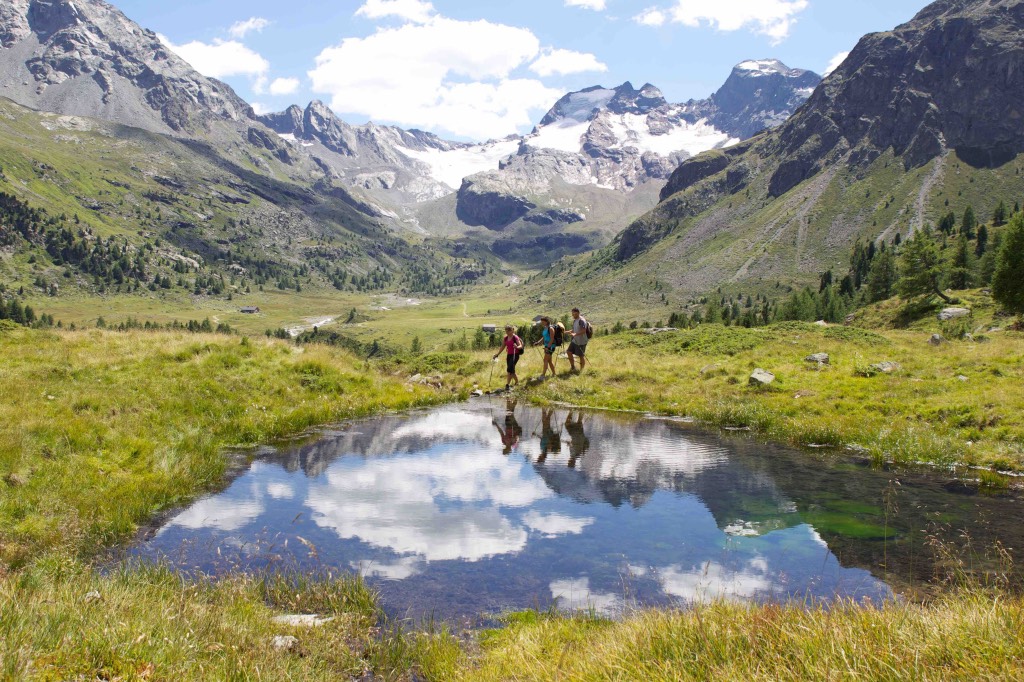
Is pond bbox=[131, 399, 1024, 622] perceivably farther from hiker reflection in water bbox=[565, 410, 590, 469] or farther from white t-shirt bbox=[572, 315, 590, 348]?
white t-shirt bbox=[572, 315, 590, 348]

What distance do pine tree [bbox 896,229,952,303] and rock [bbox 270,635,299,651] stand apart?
84065 mm

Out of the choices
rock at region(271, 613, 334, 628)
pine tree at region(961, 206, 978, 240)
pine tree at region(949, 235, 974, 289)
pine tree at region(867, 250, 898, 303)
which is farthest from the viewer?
pine tree at region(961, 206, 978, 240)

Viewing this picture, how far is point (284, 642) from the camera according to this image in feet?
23.6

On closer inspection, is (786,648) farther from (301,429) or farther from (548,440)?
(301,429)

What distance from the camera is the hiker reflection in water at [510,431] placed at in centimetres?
1908

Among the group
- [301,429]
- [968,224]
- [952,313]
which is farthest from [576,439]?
[968,224]

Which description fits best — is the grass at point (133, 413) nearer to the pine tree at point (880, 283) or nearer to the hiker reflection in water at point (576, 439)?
the hiker reflection in water at point (576, 439)

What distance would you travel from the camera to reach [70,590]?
23.8 feet

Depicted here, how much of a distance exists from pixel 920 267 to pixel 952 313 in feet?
74.8

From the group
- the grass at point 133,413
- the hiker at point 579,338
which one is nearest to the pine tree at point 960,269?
the hiker at point 579,338

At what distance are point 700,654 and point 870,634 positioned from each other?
1627 mm

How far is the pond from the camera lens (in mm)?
9492

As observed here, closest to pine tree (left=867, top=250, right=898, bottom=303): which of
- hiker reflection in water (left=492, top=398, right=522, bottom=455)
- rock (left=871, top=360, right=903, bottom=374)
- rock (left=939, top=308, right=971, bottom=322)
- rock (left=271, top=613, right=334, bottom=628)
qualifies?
rock (left=939, top=308, right=971, bottom=322)

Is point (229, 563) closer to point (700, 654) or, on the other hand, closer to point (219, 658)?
point (219, 658)
